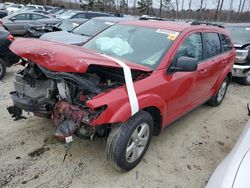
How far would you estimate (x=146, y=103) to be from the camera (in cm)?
305

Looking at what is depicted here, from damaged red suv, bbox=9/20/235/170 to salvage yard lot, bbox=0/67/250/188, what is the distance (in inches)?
12.0

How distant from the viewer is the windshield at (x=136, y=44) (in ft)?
11.3

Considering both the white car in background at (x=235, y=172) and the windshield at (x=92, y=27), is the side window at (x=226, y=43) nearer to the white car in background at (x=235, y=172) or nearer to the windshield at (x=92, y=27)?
the white car in background at (x=235, y=172)

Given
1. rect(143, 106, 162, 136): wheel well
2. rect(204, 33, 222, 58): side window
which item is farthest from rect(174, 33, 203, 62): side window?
rect(143, 106, 162, 136): wheel well

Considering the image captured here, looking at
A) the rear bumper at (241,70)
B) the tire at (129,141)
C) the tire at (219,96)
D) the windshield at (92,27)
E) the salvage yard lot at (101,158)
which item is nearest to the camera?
the tire at (129,141)

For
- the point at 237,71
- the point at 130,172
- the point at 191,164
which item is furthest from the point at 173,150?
the point at 237,71

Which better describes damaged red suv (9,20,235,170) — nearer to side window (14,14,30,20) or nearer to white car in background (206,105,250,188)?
white car in background (206,105,250,188)

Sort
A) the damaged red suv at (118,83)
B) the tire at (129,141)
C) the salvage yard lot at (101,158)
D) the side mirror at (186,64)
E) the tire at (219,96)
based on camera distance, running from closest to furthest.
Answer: the damaged red suv at (118,83), the tire at (129,141), the salvage yard lot at (101,158), the side mirror at (186,64), the tire at (219,96)

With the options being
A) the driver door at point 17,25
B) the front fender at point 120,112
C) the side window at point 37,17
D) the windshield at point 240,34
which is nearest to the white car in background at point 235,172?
the front fender at point 120,112

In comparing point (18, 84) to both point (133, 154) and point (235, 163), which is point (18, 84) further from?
point (235, 163)

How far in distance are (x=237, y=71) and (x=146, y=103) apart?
5217 millimetres

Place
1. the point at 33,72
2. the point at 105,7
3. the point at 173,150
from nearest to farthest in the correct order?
the point at 33,72 → the point at 173,150 → the point at 105,7

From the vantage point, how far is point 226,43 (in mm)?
5332

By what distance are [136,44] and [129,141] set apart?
55.9 inches
